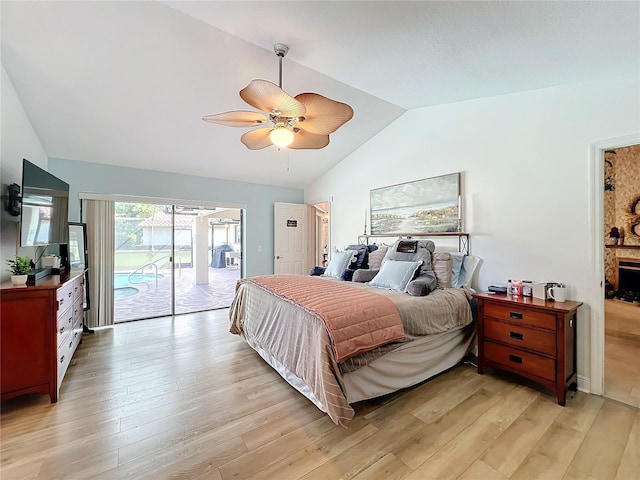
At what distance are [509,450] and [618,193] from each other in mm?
6551

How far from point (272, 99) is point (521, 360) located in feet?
9.70

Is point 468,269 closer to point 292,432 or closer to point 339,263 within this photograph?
point 339,263

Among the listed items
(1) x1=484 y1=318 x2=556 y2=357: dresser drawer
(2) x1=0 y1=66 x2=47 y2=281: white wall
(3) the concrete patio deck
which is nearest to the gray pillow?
(1) x1=484 y1=318 x2=556 y2=357: dresser drawer

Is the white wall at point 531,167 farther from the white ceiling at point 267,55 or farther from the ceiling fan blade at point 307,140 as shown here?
the ceiling fan blade at point 307,140

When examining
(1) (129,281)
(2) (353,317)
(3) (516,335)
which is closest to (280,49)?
(2) (353,317)

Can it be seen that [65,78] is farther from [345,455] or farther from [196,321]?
[345,455]

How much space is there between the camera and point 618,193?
5543 mm

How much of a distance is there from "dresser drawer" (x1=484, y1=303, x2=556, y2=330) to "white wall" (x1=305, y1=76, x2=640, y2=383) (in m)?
0.48

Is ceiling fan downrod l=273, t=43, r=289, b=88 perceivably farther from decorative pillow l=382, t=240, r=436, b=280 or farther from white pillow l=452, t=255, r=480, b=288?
white pillow l=452, t=255, r=480, b=288

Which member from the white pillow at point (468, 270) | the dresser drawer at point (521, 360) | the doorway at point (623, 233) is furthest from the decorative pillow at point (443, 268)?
the doorway at point (623, 233)

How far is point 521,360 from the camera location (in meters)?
2.42

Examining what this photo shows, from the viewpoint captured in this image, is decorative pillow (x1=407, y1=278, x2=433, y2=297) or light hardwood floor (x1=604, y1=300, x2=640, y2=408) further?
decorative pillow (x1=407, y1=278, x2=433, y2=297)

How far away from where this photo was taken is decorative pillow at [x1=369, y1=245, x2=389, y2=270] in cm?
369

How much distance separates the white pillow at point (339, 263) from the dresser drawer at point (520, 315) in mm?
1782
